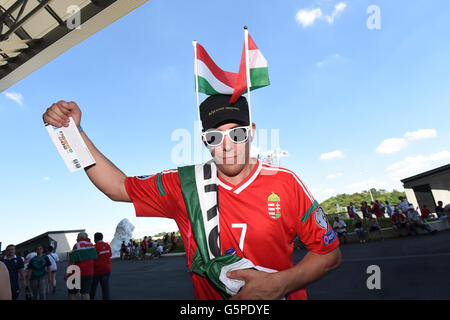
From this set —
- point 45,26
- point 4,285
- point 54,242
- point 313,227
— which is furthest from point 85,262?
point 54,242

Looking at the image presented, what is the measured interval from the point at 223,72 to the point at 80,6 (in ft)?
21.1

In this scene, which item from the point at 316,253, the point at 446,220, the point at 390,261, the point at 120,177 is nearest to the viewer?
the point at 316,253

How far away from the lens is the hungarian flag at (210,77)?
135cm

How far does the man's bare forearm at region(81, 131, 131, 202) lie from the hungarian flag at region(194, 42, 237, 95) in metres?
0.63

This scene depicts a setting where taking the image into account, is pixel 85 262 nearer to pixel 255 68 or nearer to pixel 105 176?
pixel 105 176

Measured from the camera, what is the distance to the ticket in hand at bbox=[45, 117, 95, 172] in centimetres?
127

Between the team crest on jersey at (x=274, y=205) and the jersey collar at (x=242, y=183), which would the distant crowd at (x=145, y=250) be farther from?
the team crest on jersey at (x=274, y=205)

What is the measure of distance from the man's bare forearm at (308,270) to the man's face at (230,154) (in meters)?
0.53

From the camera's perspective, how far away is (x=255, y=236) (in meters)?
1.25

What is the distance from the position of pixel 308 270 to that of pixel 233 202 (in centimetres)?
47

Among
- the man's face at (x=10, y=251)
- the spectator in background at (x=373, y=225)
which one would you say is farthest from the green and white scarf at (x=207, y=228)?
the spectator in background at (x=373, y=225)

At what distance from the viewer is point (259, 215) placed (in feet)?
4.24
